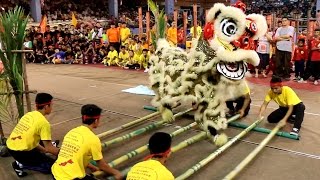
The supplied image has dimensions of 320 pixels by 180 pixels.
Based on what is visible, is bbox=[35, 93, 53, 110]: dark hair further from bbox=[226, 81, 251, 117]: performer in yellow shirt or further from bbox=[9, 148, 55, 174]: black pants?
bbox=[226, 81, 251, 117]: performer in yellow shirt

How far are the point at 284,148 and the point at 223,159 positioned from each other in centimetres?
70

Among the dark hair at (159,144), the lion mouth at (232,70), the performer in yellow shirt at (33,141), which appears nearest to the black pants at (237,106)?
the lion mouth at (232,70)

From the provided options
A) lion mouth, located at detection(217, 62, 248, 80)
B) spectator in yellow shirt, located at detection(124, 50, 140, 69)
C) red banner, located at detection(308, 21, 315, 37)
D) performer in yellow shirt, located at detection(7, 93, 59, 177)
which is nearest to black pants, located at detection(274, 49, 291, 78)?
red banner, located at detection(308, 21, 315, 37)

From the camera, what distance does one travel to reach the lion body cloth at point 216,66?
3.31 m

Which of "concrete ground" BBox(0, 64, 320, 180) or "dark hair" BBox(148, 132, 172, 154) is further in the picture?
"concrete ground" BBox(0, 64, 320, 180)

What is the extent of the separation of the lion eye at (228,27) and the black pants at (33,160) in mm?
2037

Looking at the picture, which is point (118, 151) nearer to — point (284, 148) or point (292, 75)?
point (284, 148)

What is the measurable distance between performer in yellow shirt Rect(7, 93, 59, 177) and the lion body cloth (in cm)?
149

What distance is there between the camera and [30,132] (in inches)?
109

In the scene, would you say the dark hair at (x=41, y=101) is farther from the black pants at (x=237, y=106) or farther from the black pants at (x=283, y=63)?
the black pants at (x=283, y=63)

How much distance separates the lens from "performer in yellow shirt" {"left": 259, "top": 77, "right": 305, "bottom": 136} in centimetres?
372

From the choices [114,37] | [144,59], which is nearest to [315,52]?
[144,59]

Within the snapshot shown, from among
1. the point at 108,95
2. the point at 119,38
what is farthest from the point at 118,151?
the point at 119,38

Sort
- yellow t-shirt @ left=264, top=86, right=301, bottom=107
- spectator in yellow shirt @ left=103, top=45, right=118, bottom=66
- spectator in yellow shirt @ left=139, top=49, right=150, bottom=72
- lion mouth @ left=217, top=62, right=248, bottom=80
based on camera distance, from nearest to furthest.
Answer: lion mouth @ left=217, top=62, right=248, bottom=80
yellow t-shirt @ left=264, top=86, right=301, bottom=107
spectator in yellow shirt @ left=139, top=49, right=150, bottom=72
spectator in yellow shirt @ left=103, top=45, right=118, bottom=66
